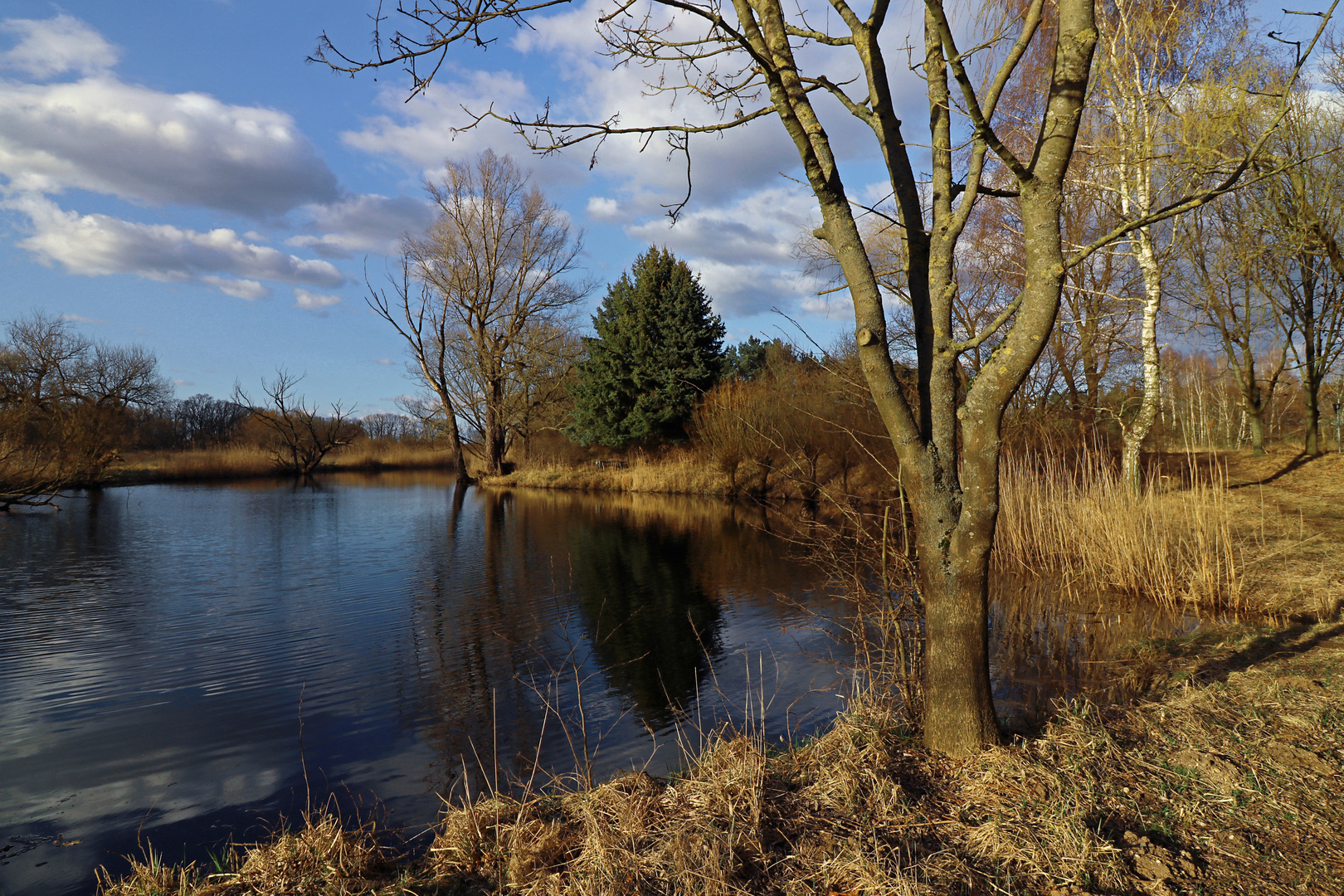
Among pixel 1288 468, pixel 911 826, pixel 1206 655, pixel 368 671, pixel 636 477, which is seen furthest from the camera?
pixel 636 477

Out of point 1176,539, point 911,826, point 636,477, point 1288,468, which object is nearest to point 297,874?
point 911,826

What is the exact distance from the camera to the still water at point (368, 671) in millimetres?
4109

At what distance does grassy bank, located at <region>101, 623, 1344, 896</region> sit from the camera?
2.29 metres

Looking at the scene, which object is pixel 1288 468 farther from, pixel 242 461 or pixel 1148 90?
pixel 242 461

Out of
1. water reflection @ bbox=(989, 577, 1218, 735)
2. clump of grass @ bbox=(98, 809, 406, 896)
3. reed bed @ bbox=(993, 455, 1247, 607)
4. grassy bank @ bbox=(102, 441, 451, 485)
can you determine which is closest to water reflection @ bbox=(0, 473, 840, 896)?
clump of grass @ bbox=(98, 809, 406, 896)

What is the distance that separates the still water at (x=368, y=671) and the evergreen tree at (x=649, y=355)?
13751mm

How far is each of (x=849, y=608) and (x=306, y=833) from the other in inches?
222

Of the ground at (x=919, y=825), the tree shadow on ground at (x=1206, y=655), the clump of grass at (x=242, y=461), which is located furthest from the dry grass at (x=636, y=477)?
the ground at (x=919, y=825)

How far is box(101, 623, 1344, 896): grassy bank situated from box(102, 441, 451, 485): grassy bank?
108ft

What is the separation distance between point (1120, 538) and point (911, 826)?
6.15 m

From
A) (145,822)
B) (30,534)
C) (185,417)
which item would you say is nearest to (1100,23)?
(145,822)

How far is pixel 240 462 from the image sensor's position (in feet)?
114

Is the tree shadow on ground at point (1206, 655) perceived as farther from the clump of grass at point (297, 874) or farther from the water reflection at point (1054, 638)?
the clump of grass at point (297, 874)

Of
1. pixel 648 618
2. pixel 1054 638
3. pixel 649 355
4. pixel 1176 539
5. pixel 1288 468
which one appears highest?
pixel 649 355
